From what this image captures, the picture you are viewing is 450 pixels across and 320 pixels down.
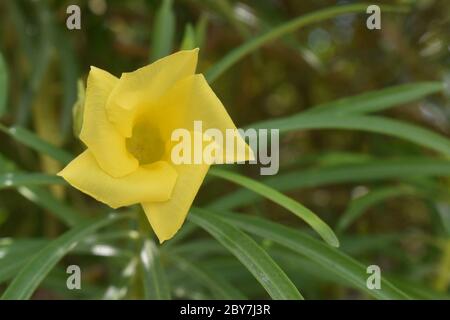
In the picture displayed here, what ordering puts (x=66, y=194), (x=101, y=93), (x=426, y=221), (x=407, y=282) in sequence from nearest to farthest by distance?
(x=101, y=93) → (x=407, y=282) → (x=66, y=194) → (x=426, y=221)

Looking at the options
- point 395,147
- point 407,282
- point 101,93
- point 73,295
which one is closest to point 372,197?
point 407,282

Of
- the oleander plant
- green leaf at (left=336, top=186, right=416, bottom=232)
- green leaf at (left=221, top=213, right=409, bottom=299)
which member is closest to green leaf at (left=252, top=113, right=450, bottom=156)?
the oleander plant

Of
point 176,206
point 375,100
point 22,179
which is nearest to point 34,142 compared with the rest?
point 22,179

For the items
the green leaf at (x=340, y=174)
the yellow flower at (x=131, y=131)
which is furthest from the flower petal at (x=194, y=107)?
the green leaf at (x=340, y=174)

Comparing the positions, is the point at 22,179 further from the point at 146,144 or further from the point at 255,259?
Result: the point at 255,259
